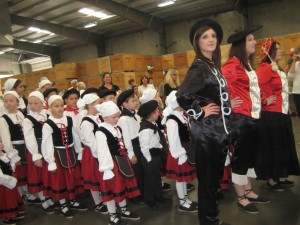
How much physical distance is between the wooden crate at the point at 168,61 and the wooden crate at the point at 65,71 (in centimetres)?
389

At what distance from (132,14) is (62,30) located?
4.09 m

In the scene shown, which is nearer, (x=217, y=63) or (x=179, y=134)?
(x=217, y=63)

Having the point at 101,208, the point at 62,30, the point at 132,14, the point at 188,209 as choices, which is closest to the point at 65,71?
the point at 62,30

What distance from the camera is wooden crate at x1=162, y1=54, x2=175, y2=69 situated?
12.6 meters

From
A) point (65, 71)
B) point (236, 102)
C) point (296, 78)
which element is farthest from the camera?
point (65, 71)

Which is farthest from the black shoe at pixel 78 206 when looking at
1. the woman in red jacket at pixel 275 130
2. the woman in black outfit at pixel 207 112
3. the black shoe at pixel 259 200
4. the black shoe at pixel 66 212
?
the woman in red jacket at pixel 275 130

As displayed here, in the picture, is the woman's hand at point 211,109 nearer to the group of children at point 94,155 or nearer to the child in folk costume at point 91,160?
the group of children at point 94,155

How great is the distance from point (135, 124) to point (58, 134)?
3.12 feet

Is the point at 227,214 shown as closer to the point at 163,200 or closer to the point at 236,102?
the point at 163,200

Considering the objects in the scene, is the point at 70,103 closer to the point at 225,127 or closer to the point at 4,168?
the point at 4,168

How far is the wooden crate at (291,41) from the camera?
9594mm

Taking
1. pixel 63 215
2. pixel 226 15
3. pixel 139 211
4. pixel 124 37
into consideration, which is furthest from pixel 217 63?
pixel 124 37

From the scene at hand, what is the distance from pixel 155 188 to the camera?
362 cm

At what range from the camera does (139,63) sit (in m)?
12.1
